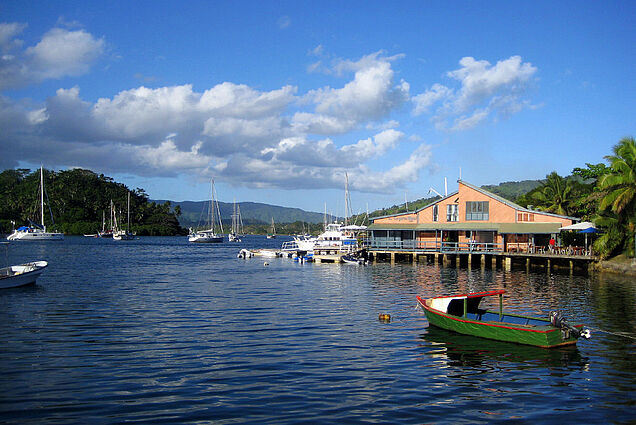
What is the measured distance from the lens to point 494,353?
19.9m

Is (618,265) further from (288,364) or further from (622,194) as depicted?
(288,364)

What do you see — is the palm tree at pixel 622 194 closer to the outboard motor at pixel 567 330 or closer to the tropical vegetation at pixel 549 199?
the tropical vegetation at pixel 549 199

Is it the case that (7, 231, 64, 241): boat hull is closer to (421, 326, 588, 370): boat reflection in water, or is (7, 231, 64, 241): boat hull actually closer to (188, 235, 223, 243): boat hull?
(188, 235, 223, 243): boat hull

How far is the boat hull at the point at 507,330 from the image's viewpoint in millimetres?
19781

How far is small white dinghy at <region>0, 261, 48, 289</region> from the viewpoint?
35281 millimetres

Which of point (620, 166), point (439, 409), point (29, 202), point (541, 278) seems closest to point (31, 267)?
point (439, 409)

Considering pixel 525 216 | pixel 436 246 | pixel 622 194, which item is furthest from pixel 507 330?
pixel 525 216

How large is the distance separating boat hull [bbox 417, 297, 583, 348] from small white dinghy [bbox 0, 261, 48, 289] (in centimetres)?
2886

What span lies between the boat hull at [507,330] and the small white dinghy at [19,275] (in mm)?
28864

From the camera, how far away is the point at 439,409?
45.4ft

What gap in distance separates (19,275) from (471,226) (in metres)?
48.5

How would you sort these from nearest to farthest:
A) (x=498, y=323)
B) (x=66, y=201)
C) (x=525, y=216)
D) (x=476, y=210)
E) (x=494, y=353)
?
(x=494, y=353) → (x=498, y=323) → (x=525, y=216) → (x=476, y=210) → (x=66, y=201)

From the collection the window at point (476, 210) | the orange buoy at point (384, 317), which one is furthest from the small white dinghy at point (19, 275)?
the window at point (476, 210)

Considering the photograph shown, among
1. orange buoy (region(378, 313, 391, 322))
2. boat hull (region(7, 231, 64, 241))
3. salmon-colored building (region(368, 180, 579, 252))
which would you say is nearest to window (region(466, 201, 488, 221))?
salmon-colored building (region(368, 180, 579, 252))
